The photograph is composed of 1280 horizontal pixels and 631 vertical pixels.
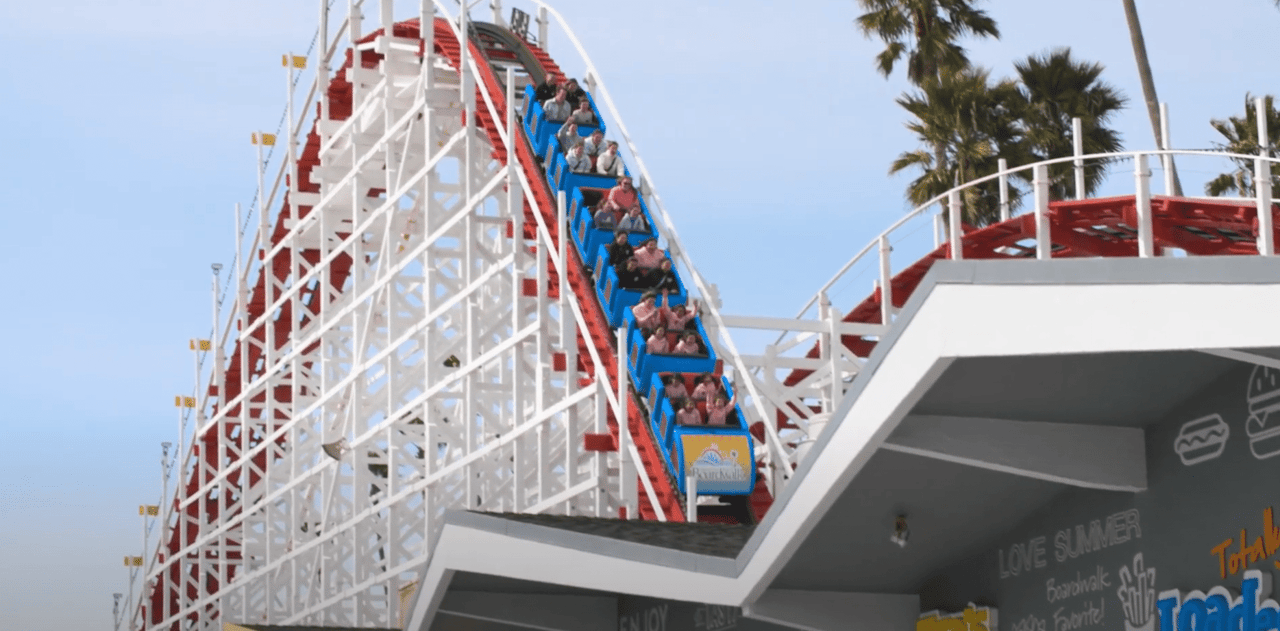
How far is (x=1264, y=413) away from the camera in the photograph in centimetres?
571

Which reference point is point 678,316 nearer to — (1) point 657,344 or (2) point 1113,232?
(1) point 657,344

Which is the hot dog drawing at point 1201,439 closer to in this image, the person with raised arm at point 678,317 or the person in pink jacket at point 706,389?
the person in pink jacket at point 706,389

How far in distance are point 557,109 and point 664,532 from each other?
10.1m

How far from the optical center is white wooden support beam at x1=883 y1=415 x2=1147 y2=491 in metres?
6.25

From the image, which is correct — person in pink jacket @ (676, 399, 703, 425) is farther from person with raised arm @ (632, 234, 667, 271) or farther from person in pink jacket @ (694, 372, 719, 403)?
person with raised arm @ (632, 234, 667, 271)

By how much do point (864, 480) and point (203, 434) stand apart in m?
18.7

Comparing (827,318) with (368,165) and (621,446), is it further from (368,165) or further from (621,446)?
(368,165)

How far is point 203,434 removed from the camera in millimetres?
24234

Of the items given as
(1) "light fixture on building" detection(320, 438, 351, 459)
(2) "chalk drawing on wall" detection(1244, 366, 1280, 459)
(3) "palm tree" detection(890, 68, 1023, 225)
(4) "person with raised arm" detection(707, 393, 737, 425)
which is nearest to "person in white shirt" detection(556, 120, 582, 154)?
(1) "light fixture on building" detection(320, 438, 351, 459)

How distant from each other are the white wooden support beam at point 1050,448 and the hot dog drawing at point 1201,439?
21cm

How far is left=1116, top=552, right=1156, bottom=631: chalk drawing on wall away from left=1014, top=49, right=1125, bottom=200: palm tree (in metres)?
17.6

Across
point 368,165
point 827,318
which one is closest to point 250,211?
point 368,165

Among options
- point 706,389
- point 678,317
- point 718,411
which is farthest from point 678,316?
point 718,411

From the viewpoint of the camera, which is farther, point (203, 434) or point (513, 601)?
point (203, 434)
